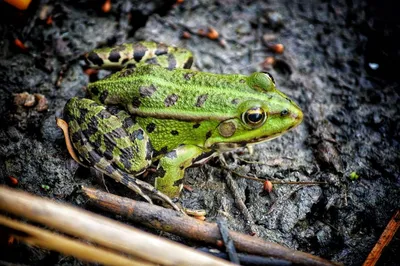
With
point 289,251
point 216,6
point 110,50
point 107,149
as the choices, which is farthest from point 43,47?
point 289,251

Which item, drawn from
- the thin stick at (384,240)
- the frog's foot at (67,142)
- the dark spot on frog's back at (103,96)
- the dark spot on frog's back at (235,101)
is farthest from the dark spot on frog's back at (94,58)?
the thin stick at (384,240)

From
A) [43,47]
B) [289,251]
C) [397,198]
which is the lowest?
[397,198]

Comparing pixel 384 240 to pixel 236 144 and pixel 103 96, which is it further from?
pixel 103 96

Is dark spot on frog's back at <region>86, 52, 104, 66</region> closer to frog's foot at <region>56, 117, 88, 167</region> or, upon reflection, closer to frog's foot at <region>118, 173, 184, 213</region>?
frog's foot at <region>56, 117, 88, 167</region>

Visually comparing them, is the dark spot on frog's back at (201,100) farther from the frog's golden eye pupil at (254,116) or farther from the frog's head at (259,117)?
the frog's golden eye pupil at (254,116)

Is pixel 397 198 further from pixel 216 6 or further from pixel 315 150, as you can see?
pixel 216 6

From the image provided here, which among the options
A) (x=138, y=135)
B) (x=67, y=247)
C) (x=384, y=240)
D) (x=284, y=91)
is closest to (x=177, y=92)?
(x=138, y=135)
